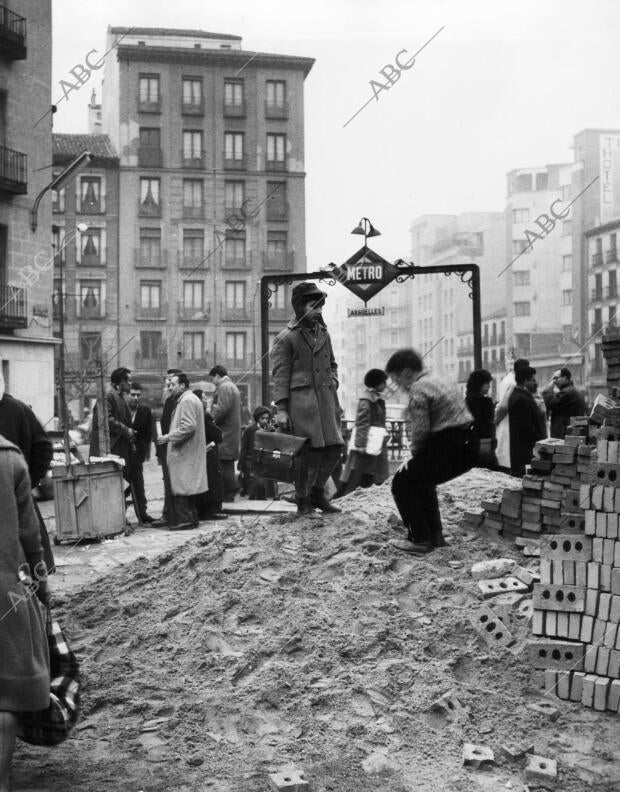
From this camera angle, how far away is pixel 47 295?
28.5m

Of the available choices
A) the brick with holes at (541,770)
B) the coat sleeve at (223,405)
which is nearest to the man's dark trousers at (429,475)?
the brick with holes at (541,770)

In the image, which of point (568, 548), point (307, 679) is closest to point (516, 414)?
point (568, 548)

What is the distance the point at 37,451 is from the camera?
743 cm

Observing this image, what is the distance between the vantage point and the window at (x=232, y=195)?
103 feet

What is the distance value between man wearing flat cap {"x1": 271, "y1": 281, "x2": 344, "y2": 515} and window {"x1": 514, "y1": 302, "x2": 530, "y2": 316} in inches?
2393

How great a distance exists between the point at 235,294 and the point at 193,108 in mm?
6450

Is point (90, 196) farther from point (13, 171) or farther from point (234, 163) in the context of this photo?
point (13, 171)

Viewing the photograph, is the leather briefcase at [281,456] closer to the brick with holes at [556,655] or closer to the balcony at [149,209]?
the brick with holes at [556,655]

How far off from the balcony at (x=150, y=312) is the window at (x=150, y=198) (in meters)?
2.73

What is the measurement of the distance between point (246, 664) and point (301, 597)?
2.84ft

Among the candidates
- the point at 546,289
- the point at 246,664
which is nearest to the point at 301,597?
the point at 246,664

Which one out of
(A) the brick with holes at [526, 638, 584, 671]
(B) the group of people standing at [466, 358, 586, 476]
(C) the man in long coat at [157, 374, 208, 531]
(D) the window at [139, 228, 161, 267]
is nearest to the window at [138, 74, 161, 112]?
(D) the window at [139, 228, 161, 267]

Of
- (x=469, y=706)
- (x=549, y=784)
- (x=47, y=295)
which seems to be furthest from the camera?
(x=47, y=295)

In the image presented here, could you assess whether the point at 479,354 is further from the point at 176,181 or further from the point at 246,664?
the point at 176,181
